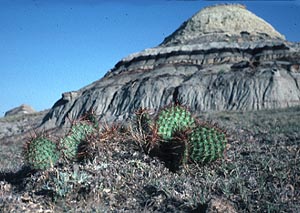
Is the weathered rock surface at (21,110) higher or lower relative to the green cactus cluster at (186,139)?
higher

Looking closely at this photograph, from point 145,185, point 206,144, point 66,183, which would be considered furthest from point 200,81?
point 66,183

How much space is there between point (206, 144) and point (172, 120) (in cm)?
73

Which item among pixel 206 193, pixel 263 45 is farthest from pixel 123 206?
pixel 263 45

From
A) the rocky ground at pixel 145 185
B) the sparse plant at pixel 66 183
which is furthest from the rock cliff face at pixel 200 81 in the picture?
the sparse plant at pixel 66 183

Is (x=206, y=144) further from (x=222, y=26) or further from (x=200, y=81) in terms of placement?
(x=222, y=26)

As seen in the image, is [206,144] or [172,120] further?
[172,120]

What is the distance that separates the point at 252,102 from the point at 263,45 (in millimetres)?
9821

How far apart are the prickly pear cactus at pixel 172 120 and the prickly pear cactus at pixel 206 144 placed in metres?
0.47

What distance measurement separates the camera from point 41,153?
18.6ft

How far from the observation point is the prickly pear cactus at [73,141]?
572 cm

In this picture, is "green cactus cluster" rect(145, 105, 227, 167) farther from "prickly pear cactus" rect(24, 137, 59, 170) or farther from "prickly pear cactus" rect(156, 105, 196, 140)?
"prickly pear cactus" rect(24, 137, 59, 170)

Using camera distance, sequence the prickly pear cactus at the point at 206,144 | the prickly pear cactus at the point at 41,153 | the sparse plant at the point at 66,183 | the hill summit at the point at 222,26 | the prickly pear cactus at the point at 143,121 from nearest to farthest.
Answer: the sparse plant at the point at 66,183, the prickly pear cactus at the point at 206,144, the prickly pear cactus at the point at 41,153, the prickly pear cactus at the point at 143,121, the hill summit at the point at 222,26

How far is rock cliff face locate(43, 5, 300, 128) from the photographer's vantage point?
105ft

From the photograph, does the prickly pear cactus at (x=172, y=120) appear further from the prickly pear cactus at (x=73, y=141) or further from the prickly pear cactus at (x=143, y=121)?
the prickly pear cactus at (x=73, y=141)
